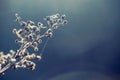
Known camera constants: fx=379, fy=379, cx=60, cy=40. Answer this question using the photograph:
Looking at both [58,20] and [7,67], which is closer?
[7,67]

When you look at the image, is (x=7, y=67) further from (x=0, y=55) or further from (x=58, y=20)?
(x=58, y=20)

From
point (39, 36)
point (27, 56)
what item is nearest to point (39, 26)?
point (39, 36)

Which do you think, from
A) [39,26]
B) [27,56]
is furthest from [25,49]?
[39,26]

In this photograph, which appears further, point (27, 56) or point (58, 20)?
point (58, 20)

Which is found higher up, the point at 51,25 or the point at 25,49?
the point at 51,25

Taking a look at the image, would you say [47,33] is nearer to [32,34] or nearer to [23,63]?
[32,34]

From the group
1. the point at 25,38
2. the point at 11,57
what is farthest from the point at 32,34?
the point at 11,57

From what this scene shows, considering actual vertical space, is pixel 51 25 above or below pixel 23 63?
above

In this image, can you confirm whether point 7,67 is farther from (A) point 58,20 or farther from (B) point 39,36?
(A) point 58,20
